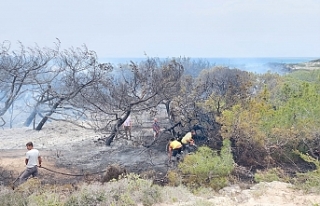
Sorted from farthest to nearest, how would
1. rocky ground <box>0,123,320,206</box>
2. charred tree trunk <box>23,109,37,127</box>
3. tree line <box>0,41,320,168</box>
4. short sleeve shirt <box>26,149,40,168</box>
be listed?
charred tree trunk <box>23,109,37,127</box>, tree line <box>0,41,320,168</box>, short sleeve shirt <box>26,149,40,168</box>, rocky ground <box>0,123,320,206</box>

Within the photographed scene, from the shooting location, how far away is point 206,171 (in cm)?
1041

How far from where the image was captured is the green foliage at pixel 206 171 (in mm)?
10330

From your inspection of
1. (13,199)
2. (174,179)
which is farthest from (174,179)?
(13,199)

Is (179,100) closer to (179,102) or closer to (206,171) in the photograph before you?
(179,102)

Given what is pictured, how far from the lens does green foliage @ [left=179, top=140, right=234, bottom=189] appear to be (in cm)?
1033

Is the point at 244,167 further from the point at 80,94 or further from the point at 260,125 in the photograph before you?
the point at 80,94

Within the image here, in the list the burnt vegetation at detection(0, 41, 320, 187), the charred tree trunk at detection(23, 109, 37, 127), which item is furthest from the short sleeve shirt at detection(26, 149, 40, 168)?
the charred tree trunk at detection(23, 109, 37, 127)

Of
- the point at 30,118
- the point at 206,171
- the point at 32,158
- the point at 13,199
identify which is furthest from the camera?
the point at 30,118

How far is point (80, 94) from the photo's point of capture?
1823cm

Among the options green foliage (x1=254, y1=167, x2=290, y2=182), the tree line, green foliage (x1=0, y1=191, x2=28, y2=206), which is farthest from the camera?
the tree line

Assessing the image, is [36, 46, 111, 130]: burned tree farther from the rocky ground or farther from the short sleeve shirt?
the short sleeve shirt

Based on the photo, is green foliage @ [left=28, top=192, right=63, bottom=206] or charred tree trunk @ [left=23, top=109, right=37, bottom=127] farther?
charred tree trunk @ [left=23, top=109, right=37, bottom=127]

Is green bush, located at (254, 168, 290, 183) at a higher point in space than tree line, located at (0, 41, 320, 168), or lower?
lower

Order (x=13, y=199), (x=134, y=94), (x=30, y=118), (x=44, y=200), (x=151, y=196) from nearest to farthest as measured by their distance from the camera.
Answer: (x=44, y=200)
(x=13, y=199)
(x=151, y=196)
(x=134, y=94)
(x=30, y=118)
